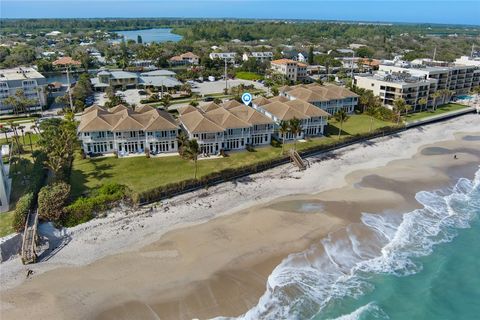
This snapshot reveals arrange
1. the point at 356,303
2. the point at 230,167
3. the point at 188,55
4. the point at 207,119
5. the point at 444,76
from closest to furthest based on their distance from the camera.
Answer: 1. the point at 356,303
2. the point at 230,167
3. the point at 207,119
4. the point at 444,76
5. the point at 188,55

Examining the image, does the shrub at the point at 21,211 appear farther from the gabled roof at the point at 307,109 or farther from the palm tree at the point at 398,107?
the palm tree at the point at 398,107

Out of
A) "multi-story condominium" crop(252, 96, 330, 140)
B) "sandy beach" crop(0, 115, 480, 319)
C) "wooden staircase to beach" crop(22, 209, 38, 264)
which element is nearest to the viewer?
"sandy beach" crop(0, 115, 480, 319)

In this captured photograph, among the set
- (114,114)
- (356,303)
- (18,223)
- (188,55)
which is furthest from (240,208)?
(188,55)

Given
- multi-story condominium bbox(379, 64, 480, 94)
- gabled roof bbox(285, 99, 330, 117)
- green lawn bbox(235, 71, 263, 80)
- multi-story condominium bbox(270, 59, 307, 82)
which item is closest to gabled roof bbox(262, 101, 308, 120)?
gabled roof bbox(285, 99, 330, 117)

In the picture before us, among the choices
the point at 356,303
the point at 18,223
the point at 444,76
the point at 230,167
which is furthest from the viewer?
the point at 444,76

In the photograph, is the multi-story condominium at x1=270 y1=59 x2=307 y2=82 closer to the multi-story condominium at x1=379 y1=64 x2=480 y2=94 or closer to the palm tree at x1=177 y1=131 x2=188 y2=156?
the multi-story condominium at x1=379 y1=64 x2=480 y2=94

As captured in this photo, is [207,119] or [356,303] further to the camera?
[207,119]

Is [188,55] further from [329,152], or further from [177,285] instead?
[177,285]

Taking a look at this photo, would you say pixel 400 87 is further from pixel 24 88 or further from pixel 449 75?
pixel 24 88
